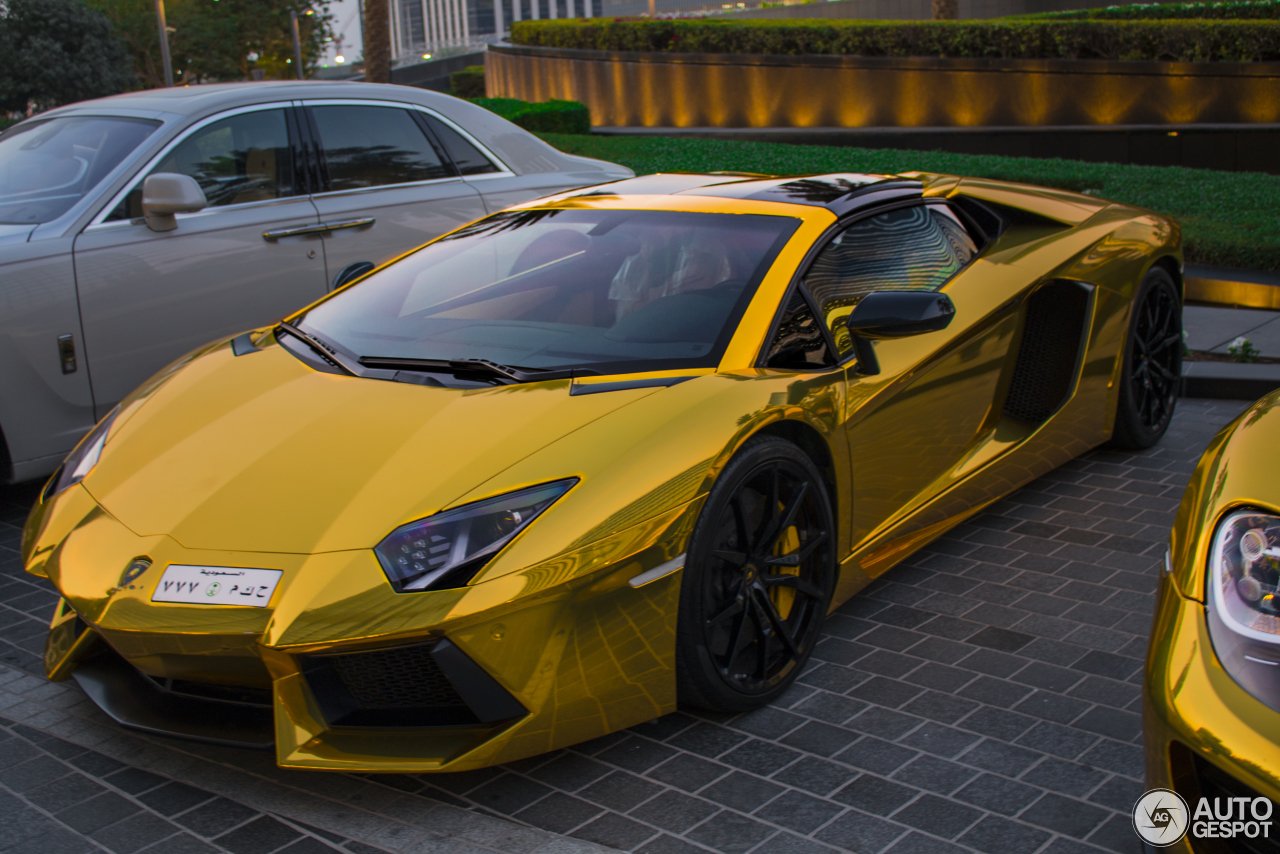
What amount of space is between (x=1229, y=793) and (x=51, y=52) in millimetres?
52698

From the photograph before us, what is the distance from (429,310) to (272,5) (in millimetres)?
59793

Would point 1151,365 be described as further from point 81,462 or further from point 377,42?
point 377,42

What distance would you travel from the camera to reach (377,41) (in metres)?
23.3

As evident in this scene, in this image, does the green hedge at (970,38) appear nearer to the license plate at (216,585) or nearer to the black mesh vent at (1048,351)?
the black mesh vent at (1048,351)

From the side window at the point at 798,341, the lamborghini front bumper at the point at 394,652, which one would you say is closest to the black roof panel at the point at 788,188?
the side window at the point at 798,341

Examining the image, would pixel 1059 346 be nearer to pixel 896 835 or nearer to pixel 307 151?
pixel 896 835

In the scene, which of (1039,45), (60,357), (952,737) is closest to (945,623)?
(952,737)

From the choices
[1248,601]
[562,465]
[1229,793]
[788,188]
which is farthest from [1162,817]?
[788,188]

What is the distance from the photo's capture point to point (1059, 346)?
513 centimetres

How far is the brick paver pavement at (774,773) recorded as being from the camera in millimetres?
3096

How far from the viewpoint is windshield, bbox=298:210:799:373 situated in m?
3.90

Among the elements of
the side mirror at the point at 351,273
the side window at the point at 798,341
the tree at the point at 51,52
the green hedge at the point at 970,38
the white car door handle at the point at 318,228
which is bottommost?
the side window at the point at 798,341

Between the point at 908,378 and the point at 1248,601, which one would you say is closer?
the point at 1248,601

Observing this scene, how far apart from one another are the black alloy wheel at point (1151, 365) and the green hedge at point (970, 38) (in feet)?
46.3
